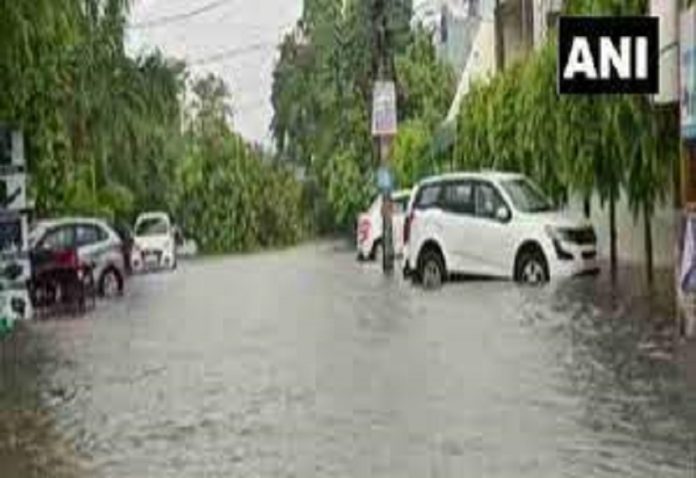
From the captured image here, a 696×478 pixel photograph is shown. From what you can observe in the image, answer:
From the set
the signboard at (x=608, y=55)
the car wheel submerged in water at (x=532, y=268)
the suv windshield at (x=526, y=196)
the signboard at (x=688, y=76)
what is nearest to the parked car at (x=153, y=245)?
the suv windshield at (x=526, y=196)

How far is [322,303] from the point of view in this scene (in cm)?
2827

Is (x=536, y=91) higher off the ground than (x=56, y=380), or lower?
higher

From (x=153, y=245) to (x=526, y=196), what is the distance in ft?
76.7

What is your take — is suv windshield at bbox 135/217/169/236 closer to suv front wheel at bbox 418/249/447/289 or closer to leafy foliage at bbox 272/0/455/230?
leafy foliage at bbox 272/0/455/230

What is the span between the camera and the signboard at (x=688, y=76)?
66.1ft

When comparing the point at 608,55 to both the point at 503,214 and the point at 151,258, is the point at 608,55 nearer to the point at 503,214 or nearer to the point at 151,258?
the point at 503,214

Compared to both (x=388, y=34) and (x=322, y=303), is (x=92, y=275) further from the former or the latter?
(x=388, y=34)

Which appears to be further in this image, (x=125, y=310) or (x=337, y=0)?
(x=337, y=0)

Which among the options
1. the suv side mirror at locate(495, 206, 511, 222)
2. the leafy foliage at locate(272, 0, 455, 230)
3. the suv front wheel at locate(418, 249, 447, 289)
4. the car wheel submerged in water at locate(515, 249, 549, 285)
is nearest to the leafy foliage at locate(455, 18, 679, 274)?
the suv side mirror at locate(495, 206, 511, 222)

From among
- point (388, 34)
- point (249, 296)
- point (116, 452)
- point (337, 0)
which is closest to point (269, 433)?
point (116, 452)

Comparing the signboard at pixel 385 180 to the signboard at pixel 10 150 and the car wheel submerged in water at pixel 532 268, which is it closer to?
the car wheel submerged in water at pixel 532 268

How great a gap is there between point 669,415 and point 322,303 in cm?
1443

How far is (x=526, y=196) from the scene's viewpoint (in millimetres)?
30969

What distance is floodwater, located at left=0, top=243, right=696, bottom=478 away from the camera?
1249 centimetres
